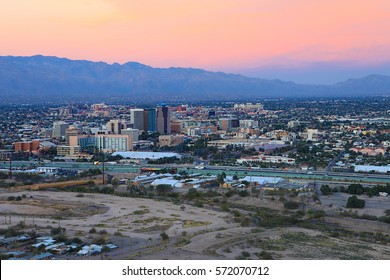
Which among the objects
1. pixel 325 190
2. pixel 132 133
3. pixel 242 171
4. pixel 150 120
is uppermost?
pixel 150 120

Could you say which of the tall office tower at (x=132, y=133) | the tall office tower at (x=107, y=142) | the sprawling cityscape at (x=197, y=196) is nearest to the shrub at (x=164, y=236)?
the sprawling cityscape at (x=197, y=196)

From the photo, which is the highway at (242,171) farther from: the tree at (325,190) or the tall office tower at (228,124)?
the tall office tower at (228,124)

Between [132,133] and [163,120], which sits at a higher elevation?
[163,120]

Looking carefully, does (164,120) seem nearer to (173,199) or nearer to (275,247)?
(173,199)

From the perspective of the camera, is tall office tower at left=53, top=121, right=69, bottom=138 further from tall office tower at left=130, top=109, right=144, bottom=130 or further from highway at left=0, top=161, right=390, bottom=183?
highway at left=0, top=161, right=390, bottom=183

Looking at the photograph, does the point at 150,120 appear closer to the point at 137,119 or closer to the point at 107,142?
the point at 137,119

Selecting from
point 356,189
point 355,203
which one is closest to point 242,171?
point 356,189
